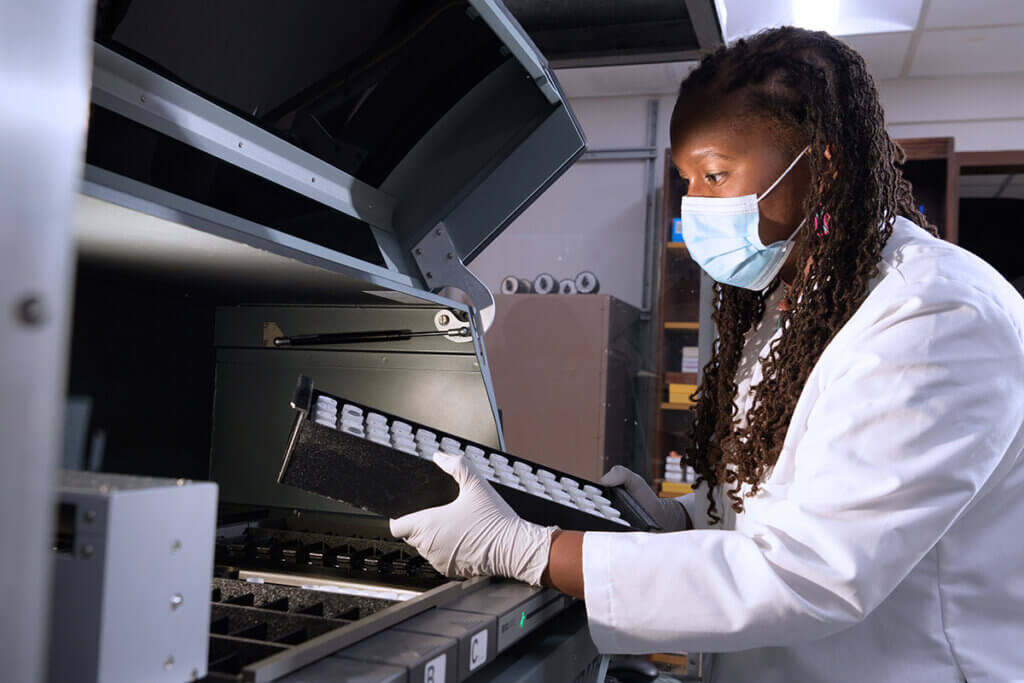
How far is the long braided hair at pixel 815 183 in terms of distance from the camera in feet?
4.00

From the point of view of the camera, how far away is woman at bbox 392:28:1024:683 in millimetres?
956

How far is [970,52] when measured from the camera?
411 cm

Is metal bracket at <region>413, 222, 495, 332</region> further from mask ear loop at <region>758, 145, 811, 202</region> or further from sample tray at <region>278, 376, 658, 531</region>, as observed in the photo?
mask ear loop at <region>758, 145, 811, 202</region>

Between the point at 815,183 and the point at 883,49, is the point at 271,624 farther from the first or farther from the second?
the point at 883,49

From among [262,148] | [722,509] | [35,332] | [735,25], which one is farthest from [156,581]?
[735,25]

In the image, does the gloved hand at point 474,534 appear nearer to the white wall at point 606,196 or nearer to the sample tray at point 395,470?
the sample tray at point 395,470

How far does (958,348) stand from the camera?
38.9 inches

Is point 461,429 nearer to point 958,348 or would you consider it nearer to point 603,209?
point 958,348

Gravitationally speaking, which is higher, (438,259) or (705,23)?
(705,23)

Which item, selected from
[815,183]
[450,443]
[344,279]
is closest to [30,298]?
[344,279]

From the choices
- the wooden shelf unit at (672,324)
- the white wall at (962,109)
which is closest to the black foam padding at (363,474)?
the wooden shelf unit at (672,324)

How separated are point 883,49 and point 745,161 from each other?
3.36 meters

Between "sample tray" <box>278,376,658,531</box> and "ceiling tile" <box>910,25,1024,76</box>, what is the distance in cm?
369

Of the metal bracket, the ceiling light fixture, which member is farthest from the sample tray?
the ceiling light fixture
